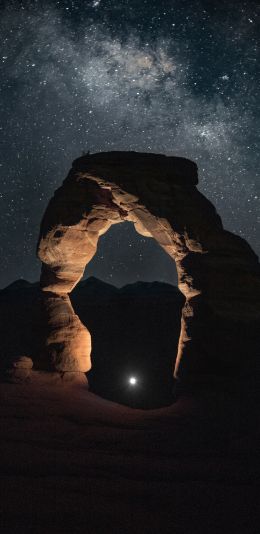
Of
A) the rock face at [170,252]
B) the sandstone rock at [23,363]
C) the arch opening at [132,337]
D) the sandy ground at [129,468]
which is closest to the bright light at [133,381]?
the arch opening at [132,337]

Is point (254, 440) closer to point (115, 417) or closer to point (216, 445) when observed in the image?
point (216, 445)

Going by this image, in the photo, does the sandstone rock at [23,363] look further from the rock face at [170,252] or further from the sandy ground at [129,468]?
the sandy ground at [129,468]

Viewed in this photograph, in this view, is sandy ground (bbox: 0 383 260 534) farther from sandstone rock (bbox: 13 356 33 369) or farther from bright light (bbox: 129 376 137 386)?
bright light (bbox: 129 376 137 386)

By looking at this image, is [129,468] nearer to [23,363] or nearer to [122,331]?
[23,363]

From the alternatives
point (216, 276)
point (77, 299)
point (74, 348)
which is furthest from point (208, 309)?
point (77, 299)

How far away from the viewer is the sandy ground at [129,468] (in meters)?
3.62

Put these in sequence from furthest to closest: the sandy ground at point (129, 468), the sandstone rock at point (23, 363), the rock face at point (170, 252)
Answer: the sandstone rock at point (23, 363) < the rock face at point (170, 252) < the sandy ground at point (129, 468)

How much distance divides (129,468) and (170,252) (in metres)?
6.11

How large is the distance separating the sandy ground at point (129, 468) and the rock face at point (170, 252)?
1.37 metres

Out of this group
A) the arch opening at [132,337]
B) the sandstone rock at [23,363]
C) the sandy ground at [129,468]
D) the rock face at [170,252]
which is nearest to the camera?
the sandy ground at [129,468]

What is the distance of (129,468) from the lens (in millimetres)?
4742

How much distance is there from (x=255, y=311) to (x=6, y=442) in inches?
240

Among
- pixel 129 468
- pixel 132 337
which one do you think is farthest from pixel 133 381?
pixel 129 468

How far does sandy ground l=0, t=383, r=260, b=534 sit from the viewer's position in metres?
3.62
